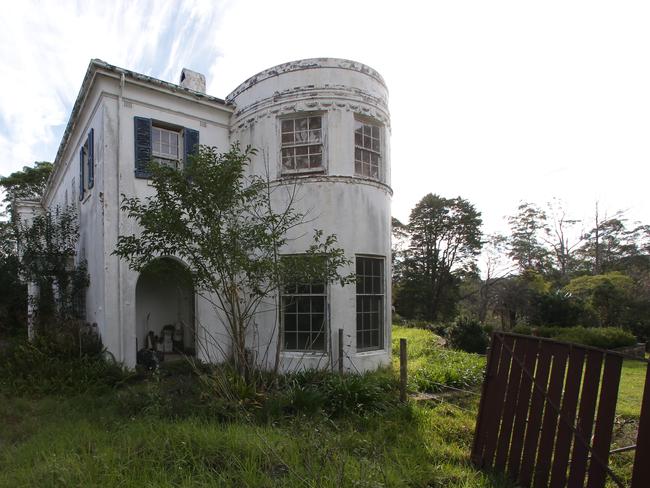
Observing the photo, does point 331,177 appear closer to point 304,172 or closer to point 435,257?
point 304,172

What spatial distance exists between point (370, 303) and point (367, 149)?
391 cm

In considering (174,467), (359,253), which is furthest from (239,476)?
(359,253)

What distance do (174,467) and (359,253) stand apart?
6578 mm

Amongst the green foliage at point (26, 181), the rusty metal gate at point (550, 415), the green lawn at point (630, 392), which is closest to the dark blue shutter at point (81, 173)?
the rusty metal gate at point (550, 415)

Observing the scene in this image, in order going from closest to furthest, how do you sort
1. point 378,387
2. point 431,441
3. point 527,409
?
point 527,409 → point 431,441 → point 378,387

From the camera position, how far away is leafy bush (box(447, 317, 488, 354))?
14562mm

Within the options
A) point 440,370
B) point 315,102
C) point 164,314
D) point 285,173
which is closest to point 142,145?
point 285,173

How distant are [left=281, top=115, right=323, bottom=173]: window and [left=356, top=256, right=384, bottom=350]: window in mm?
2651

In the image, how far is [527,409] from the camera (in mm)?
4469

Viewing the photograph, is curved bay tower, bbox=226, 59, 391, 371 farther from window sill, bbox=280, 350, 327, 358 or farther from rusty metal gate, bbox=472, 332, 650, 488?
rusty metal gate, bbox=472, 332, 650, 488

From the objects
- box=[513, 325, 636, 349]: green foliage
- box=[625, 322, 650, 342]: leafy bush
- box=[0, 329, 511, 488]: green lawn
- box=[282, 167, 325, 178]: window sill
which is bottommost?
box=[625, 322, 650, 342]: leafy bush

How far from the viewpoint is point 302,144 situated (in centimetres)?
1001

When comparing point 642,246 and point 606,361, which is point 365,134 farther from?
point 642,246

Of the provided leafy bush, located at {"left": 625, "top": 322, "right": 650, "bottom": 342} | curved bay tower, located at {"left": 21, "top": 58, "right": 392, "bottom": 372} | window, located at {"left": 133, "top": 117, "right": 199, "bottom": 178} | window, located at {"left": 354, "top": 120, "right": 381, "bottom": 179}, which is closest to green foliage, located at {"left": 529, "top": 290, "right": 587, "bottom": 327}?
leafy bush, located at {"left": 625, "top": 322, "right": 650, "bottom": 342}
